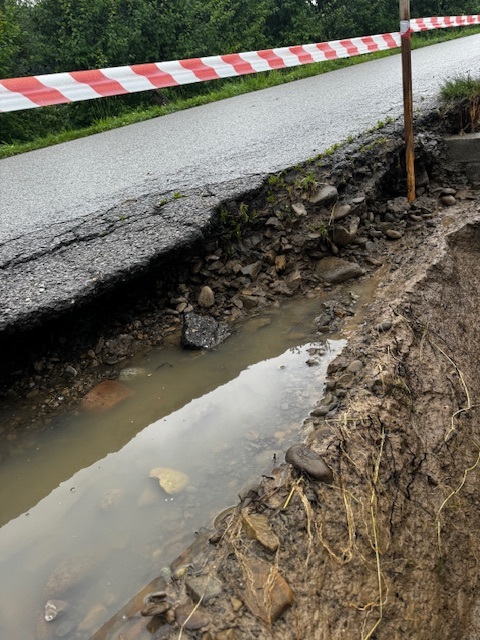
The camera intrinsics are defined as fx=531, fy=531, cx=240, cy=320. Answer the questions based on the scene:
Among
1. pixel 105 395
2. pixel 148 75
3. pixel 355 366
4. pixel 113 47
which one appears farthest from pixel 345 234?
pixel 113 47

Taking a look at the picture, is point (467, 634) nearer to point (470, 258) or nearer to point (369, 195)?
point (470, 258)

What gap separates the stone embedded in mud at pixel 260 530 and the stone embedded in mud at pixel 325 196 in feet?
7.58

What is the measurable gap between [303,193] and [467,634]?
2.68m

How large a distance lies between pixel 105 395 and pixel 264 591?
1.43 metres

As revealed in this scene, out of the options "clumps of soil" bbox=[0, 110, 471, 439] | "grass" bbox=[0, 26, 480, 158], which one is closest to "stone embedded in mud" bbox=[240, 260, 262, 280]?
"clumps of soil" bbox=[0, 110, 471, 439]

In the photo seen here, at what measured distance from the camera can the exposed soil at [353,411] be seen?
1737 mm

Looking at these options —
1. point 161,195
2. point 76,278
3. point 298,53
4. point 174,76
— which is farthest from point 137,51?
point 76,278

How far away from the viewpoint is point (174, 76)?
623cm

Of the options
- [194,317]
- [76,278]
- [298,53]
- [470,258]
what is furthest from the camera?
[298,53]

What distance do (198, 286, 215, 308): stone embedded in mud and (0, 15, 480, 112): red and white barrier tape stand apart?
2991 millimetres

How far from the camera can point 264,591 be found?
1.67m

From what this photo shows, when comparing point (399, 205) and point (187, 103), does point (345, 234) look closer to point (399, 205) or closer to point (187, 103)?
point (399, 205)

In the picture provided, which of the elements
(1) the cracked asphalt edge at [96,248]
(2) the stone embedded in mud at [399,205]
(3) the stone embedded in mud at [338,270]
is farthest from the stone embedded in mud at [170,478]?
(2) the stone embedded in mud at [399,205]

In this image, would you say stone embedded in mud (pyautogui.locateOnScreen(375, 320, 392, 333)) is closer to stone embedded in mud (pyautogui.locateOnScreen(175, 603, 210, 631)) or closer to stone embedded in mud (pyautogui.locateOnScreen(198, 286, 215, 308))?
stone embedded in mud (pyautogui.locateOnScreen(198, 286, 215, 308))
